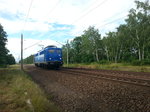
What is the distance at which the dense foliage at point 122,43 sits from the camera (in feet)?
127

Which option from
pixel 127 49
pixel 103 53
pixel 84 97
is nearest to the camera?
pixel 84 97

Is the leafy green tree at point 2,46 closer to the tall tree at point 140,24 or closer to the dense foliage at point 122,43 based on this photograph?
the dense foliage at point 122,43

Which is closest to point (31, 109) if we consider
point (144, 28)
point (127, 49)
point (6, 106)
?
point (6, 106)

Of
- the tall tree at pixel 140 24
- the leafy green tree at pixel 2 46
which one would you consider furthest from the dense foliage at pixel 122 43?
the leafy green tree at pixel 2 46

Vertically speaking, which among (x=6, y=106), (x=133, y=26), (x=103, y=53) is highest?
(x=133, y=26)

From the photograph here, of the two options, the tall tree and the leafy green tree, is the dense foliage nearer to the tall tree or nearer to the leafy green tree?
the tall tree

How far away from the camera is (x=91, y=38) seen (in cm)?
6594

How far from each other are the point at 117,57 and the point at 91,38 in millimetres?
12465

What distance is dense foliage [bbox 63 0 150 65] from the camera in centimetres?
3869

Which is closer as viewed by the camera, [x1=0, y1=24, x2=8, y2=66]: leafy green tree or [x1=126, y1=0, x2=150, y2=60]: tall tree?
[x1=0, y1=24, x2=8, y2=66]: leafy green tree

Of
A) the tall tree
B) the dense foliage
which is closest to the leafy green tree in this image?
the dense foliage

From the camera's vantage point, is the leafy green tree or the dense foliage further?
the dense foliage

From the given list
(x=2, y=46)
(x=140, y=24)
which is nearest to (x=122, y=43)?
(x=140, y=24)

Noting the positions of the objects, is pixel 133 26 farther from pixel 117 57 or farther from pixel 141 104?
pixel 141 104
